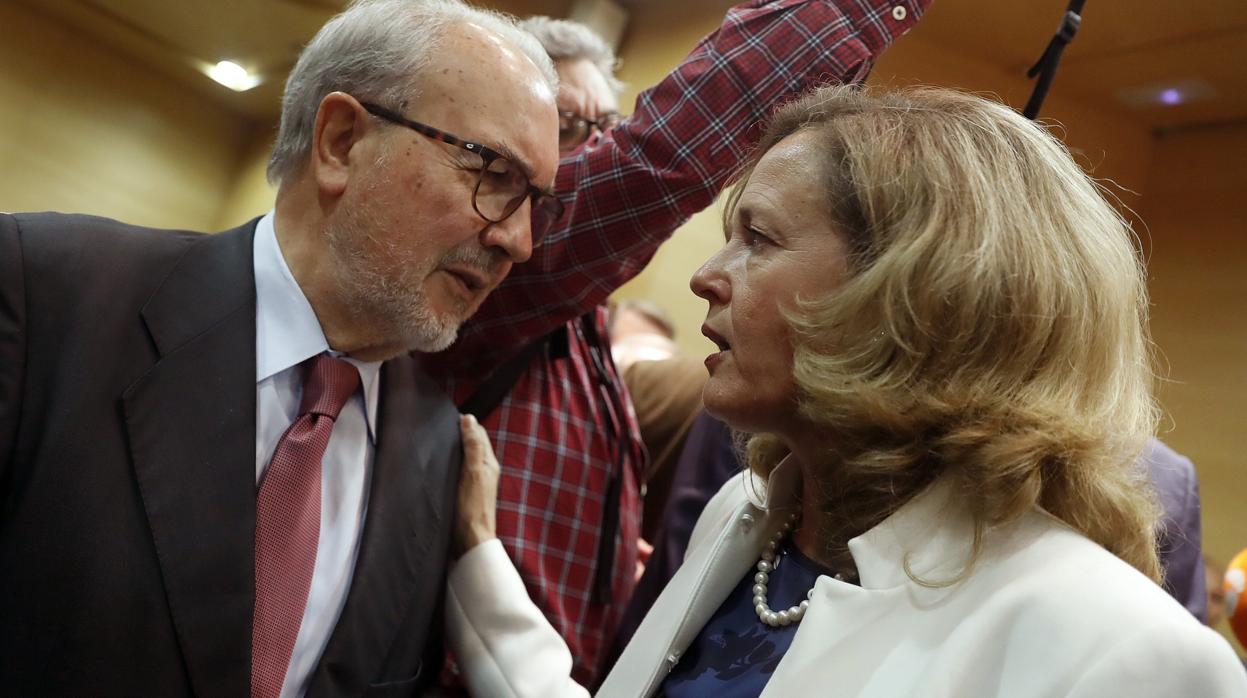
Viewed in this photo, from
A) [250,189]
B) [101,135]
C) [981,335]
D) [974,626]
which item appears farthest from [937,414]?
[101,135]

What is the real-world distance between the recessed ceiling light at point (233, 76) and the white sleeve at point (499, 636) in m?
0.86

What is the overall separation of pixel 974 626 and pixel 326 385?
3.02 ft

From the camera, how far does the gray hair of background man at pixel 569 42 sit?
1.97 meters

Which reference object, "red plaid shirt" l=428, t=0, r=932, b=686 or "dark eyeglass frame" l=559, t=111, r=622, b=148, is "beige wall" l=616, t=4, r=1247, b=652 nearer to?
"red plaid shirt" l=428, t=0, r=932, b=686

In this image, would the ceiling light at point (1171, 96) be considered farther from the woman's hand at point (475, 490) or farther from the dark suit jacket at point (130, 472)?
the dark suit jacket at point (130, 472)

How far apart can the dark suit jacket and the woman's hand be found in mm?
204

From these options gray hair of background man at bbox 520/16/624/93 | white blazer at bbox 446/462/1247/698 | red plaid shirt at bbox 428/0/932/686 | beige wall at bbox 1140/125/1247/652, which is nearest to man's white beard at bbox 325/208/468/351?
red plaid shirt at bbox 428/0/932/686

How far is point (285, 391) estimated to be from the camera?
4.45ft

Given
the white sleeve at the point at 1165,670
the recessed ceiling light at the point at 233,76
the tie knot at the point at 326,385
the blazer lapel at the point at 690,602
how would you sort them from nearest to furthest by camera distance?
the white sleeve at the point at 1165,670 → the blazer lapel at the point at 690,602 → the tie knot at the point at 326,385 → the recessed ceiling light at the point at 233,76

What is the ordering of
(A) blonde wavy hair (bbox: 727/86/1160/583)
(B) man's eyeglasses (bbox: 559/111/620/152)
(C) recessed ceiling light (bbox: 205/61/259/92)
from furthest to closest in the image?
(B) man's eyeglasses (bbox: 559/111/620/152)
(C) recessed ceiling light (bbox: 205/61/259/92)
(A) blonde wavy hair (bbox: 727/86/1160/583)

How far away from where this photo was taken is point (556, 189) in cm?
173

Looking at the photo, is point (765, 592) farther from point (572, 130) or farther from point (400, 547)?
point (572, 130)

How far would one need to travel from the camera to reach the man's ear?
1.44m

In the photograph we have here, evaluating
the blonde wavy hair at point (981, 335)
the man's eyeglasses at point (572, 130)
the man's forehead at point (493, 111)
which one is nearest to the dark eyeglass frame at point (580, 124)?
the man's eyeglasses at point (572, 130)
